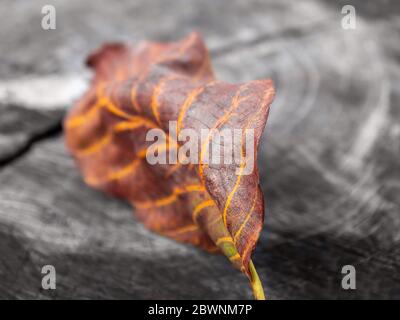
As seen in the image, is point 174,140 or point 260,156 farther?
point 260,156

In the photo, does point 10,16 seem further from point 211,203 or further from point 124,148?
point 211,203

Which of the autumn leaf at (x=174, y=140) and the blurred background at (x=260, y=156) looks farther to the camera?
the blurred background at (x=260, y=156)

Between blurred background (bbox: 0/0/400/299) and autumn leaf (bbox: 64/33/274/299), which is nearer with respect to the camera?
A: autumn leaf (bbox: 64/33/274/299)

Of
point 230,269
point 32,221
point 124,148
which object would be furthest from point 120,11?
point 230,269
